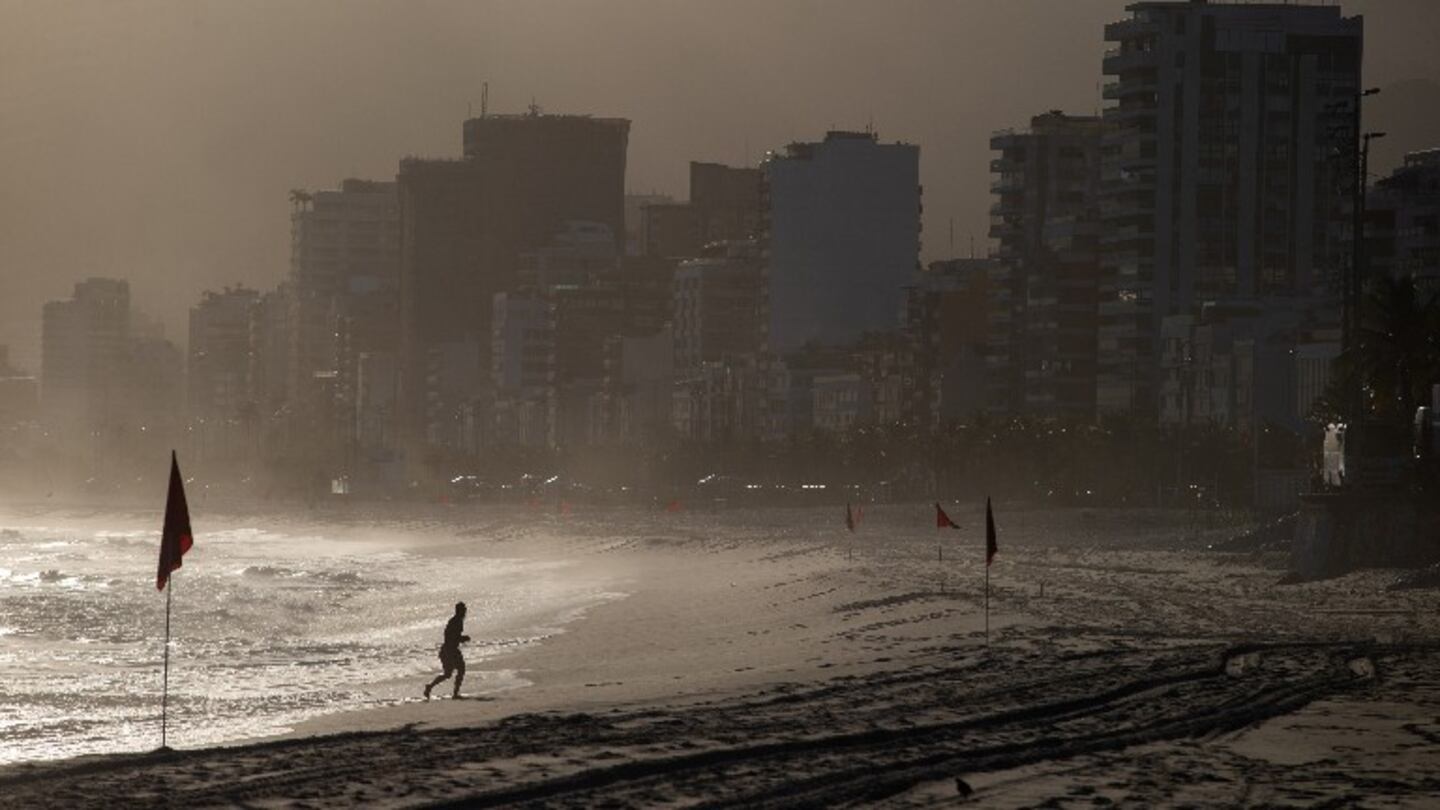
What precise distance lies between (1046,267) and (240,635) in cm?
12922

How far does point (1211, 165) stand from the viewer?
168500mm

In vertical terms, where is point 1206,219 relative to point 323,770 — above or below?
above

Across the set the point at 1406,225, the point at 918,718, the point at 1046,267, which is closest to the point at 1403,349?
the point at 918,718

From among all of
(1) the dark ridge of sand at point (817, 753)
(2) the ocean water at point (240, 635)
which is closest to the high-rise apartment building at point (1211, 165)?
(2) the ocean water at point (240, 635)

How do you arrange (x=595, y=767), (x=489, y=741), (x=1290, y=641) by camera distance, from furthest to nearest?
1. (x=1290, y=641)
2. (x=489, y=741)
3. (x=595, y=767)

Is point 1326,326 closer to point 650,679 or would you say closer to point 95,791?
point 650,679

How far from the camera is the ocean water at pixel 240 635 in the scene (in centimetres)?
3600

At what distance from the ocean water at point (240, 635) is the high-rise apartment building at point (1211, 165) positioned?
66.3 metres

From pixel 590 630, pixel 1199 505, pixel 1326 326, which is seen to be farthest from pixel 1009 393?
pixel 590 630

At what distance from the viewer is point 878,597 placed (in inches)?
2053

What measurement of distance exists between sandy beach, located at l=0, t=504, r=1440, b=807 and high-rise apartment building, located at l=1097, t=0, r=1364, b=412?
113m

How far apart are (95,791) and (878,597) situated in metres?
29.9

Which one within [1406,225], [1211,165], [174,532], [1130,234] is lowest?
[174,532]

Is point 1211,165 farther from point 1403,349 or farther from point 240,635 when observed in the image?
point 240,635
